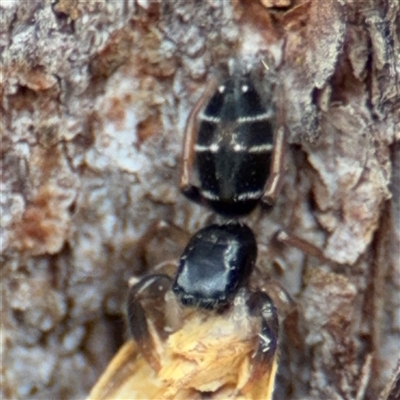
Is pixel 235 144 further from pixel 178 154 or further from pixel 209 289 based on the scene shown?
pixel 209 289

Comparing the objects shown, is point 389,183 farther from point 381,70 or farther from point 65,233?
point 65,233

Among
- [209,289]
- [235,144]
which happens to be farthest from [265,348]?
[235,144]

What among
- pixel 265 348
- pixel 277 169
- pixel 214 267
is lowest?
pixel 265 348

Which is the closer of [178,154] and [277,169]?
[277,169]

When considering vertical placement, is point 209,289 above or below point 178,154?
below

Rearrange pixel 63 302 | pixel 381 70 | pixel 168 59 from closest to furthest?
pixel 381 70, pixel 168 59, pixel 63 302

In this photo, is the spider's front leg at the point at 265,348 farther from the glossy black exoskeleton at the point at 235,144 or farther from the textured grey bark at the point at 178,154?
the glossy black exoskeleton at the point at 235,144

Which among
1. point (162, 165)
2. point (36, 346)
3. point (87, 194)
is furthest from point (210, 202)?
point (36, 346)
